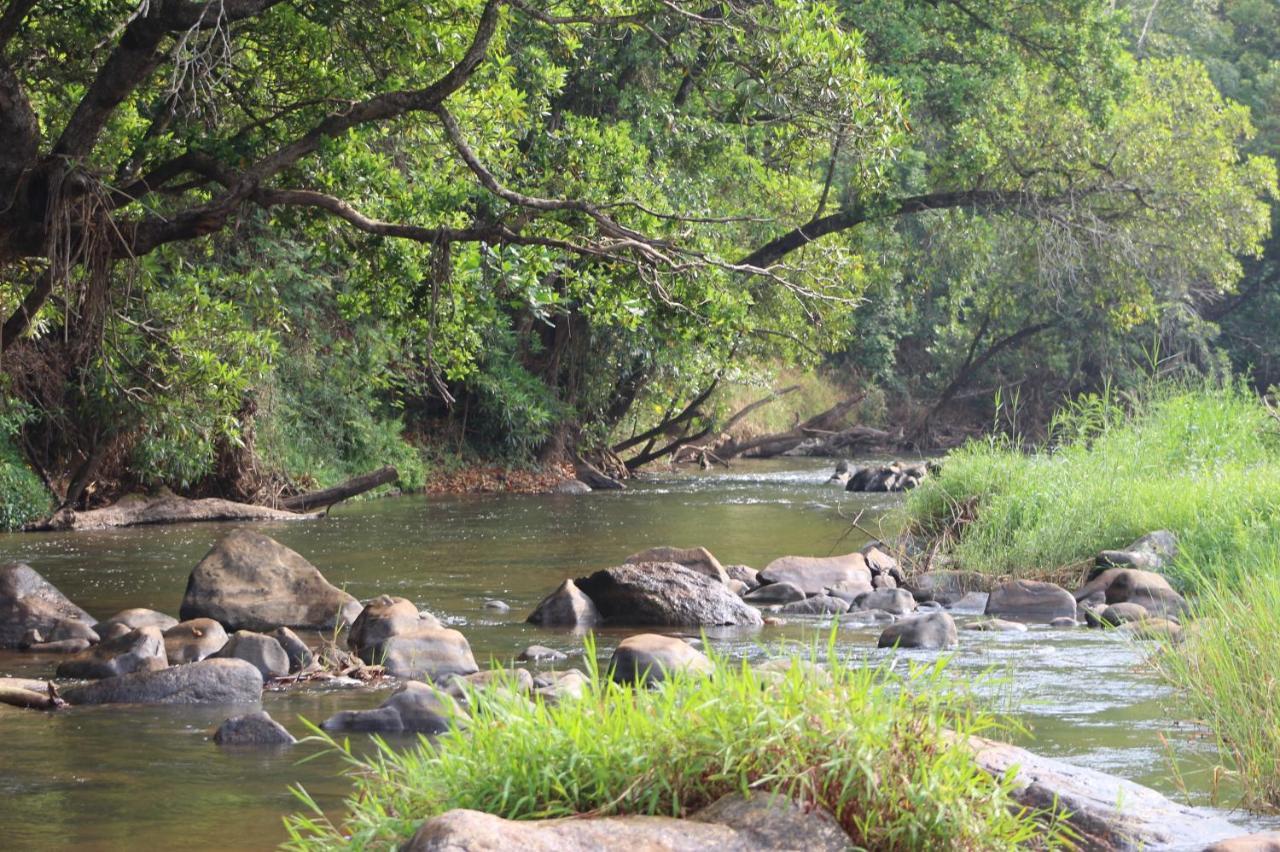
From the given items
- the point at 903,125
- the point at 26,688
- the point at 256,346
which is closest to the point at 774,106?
the point at 903,125

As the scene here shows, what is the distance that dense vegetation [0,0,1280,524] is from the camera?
9.26m

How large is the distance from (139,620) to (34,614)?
662mm

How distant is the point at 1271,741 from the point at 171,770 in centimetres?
411

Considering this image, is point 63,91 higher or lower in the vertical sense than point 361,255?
higher

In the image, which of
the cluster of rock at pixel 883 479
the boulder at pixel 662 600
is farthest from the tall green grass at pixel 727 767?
the cluster of rock at pixel 883 479

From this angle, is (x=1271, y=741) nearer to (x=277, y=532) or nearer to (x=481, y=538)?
(x=481, y=538)

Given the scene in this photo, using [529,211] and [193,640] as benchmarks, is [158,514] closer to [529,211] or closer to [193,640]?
[193,640]

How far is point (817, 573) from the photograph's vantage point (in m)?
11.5

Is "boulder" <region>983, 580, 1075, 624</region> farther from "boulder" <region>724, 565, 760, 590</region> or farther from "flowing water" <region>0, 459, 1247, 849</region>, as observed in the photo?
"boulder" <region>724, 565, 760, 590</region>

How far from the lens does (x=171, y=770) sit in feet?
18.7

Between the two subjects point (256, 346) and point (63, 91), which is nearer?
point (63, 91)

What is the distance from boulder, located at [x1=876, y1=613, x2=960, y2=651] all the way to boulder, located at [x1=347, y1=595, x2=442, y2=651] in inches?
106

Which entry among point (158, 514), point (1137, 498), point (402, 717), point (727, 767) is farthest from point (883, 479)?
point (727, 767)

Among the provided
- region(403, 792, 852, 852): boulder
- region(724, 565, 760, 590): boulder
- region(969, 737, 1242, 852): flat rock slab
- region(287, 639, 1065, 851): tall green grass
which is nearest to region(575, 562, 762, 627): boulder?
region(724, 565, 760, 590): boulder
